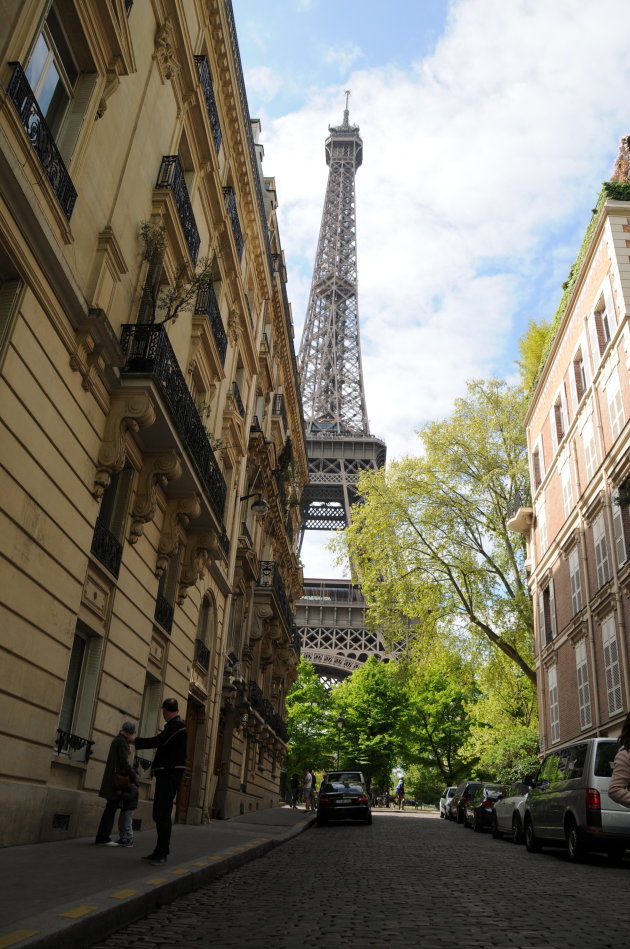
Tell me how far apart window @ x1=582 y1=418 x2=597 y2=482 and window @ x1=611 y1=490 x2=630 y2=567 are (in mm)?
2574

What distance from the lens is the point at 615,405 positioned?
2256 centimetres

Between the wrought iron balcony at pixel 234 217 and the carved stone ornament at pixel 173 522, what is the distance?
7.89 metres

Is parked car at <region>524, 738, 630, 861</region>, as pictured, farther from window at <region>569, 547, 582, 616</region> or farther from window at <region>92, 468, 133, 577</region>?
window at <region>569, 547, 582, 616</region>

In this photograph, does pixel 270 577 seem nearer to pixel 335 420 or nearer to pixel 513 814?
pixel 513 814

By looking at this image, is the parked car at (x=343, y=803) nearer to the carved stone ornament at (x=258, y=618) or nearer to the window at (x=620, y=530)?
the carved stone ornament at (x=258, y=618)

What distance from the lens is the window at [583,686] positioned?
2400 centimetres

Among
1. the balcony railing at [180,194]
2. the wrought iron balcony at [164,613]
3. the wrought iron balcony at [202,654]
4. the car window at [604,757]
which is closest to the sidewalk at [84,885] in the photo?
the wrought iron balcony at [164,613]

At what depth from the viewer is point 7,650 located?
8.73m

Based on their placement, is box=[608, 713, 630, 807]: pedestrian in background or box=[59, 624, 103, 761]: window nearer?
box=[608, 713, 630, 807]: pedestrian in background

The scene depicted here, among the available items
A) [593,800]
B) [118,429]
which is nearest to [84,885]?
[118,429]

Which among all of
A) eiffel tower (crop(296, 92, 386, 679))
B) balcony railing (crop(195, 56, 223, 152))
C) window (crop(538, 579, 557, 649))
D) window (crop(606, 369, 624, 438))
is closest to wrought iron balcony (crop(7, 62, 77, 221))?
balcony railing (crop(195, 56, 223, 152))

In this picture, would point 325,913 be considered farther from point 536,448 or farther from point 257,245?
point 536,448

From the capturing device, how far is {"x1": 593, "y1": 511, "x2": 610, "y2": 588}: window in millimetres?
22875

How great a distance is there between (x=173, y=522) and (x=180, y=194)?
235 inches
